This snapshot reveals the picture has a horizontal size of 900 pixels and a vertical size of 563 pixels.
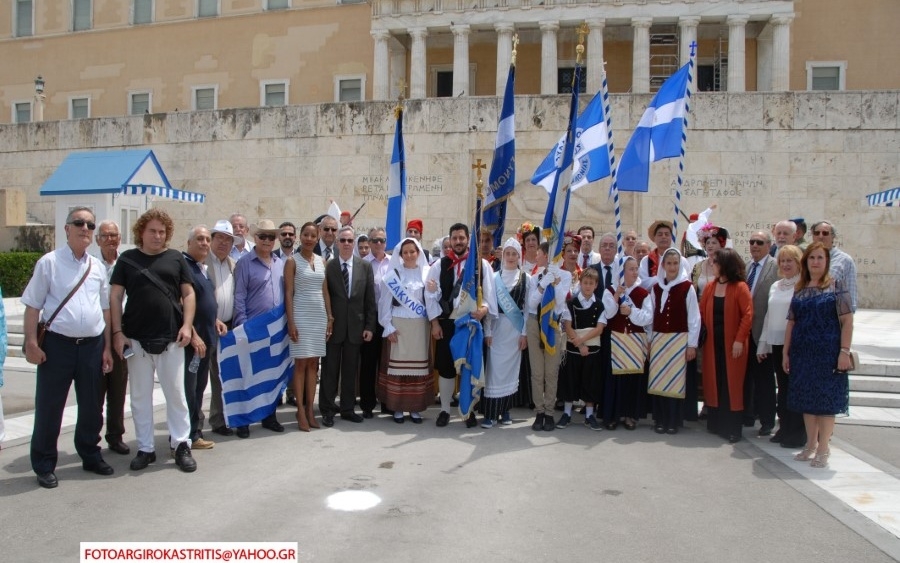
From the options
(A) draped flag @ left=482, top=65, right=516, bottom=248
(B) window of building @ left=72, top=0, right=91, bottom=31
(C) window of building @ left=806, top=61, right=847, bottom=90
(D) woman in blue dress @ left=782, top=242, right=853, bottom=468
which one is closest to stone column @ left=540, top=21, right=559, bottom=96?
(C) window of building @ left=806, top=61, right=847, bottom=90

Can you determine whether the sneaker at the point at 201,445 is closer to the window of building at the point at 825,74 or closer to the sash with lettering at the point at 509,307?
the sash with lettering at the point at 509,307

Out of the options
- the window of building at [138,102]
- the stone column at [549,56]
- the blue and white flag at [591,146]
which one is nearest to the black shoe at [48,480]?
the blue and white flag at [591,146]

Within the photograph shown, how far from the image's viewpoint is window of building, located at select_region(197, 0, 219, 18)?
36.4 metres

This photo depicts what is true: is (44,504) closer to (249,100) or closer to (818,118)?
(818,118)

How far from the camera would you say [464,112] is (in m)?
18.1

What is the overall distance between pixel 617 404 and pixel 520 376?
1.14 meters

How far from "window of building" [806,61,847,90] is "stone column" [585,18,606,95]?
9.69m

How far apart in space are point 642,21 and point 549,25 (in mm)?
3778

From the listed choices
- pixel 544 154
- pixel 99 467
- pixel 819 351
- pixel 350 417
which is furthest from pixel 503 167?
pixel 544 154

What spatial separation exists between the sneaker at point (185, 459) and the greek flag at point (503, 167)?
3728 millimetres

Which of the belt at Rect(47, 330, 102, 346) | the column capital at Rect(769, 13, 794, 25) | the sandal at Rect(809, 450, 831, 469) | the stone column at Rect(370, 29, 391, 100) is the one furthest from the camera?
the stone column at Rect(370, 29, 391, 100)

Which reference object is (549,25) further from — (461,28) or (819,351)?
(819,351)

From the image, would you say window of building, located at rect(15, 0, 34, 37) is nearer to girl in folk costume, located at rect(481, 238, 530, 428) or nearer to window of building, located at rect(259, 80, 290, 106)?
window of building, located at rect(259, 80, 290, 106)

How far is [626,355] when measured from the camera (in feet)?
22.4
